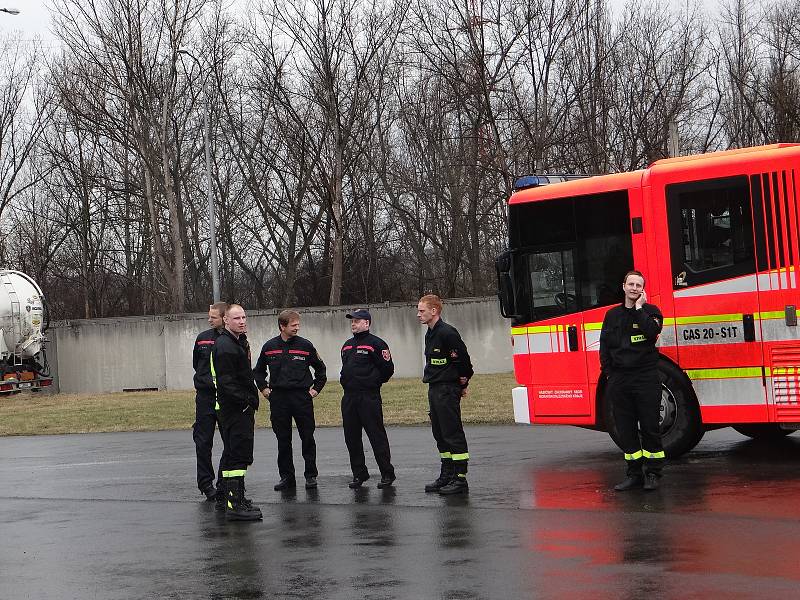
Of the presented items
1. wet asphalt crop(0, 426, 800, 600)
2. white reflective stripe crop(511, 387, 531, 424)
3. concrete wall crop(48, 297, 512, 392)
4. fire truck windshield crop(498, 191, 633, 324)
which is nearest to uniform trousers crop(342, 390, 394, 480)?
wet asphalt crop(0, 426, 800, 600)

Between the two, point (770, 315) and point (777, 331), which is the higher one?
point (770, 315)

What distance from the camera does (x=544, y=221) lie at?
14.3 metres

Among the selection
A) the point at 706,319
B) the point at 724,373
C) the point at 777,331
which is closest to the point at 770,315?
the point at 777,331

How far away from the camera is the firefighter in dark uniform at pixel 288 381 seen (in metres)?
12.9

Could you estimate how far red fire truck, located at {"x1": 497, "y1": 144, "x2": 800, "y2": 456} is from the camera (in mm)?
12703

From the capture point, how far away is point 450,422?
475 inches

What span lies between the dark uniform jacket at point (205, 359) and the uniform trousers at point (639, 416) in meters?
3.90

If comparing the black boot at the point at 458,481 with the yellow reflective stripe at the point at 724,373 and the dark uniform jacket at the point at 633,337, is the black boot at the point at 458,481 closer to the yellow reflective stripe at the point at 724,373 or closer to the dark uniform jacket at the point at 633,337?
the dark uniform jacket at the point at 633,337

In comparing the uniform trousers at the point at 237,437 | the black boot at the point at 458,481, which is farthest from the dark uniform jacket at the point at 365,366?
the uniform trousers at the point at 237,437

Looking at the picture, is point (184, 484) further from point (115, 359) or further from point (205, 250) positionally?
point (205, 250)

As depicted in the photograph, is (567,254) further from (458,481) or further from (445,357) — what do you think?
(458,481)

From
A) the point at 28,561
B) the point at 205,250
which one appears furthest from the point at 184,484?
the point at 205,250

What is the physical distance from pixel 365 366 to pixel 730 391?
12.4ft

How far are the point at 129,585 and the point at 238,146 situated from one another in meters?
41.9
